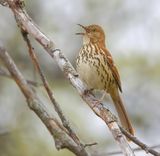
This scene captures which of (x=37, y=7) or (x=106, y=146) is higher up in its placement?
(x=37, y=7)

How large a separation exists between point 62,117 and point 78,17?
23.5 ft

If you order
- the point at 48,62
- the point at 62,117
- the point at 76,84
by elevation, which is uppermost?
the point at 48,62

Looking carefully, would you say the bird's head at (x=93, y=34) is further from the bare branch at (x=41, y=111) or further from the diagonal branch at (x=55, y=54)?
the bare branch at (x=41, y=111)

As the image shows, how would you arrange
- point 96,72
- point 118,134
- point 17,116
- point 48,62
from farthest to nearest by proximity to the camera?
point 48,62, point 17,116, point 96,72, point 118,134

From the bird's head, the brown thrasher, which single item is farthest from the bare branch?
the bird's head

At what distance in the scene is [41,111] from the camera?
2447 millimetres

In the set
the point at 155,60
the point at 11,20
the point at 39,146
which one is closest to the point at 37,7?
the point at 11,20

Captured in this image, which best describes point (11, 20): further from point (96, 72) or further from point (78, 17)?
point (96, 72)

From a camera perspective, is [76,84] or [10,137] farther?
[10,137]

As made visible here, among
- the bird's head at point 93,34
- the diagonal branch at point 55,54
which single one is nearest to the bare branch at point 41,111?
the diagonal branch at point 55,54

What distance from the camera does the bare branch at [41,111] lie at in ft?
7.73

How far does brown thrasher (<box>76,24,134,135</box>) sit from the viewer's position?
18.0 feet

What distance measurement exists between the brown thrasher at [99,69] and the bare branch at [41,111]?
2.90 meters

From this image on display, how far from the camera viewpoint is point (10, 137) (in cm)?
653
